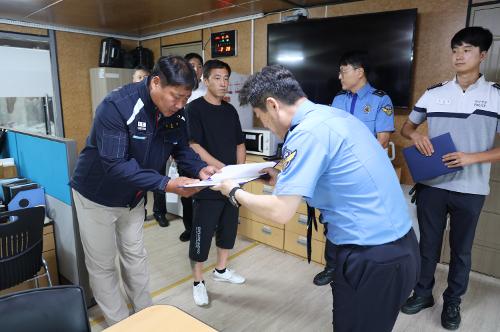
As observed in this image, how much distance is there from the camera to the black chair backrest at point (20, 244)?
178cm

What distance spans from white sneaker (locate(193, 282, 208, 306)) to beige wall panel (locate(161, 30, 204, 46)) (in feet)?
11.4

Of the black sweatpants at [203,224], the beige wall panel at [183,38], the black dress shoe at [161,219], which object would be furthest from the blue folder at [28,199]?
the beige wall panel at [183,38]

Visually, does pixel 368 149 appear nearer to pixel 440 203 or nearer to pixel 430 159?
pixel 430 159

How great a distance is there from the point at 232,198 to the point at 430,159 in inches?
53.1

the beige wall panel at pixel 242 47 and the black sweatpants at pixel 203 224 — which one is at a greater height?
the beige wall panel at pixel 242 47

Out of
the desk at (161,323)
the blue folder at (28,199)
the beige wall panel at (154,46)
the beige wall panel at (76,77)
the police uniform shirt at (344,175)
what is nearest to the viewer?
the desk at (161,323)

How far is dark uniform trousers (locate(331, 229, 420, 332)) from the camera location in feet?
4.01

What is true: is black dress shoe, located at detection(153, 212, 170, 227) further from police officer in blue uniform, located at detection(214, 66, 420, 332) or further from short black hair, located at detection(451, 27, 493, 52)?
short black hair, located at detection(451, 27, 493, 52)

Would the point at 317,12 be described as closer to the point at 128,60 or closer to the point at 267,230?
the point at 267,230

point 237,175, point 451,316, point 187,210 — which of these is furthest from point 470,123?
point 187,210

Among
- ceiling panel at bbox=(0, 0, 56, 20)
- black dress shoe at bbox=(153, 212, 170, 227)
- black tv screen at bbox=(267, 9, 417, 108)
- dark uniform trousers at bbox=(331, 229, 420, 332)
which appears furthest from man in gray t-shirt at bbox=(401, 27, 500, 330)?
ceiling panel at bbox=(0, 0, 56, 20)

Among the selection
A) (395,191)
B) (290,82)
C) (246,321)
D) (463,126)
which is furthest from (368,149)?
(246,321)

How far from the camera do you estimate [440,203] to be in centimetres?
219

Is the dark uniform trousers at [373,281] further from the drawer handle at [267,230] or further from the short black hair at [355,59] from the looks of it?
the drawer handle at [267,230]
